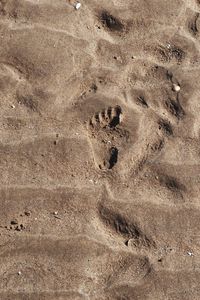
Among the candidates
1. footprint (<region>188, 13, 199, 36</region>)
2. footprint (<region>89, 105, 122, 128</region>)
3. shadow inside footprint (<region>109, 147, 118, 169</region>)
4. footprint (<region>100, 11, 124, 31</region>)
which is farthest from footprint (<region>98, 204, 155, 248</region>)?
footprint (<region>188, 13, 199, 36</region>)

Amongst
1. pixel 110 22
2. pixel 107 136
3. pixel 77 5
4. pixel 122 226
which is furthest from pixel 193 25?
pixel 122 226

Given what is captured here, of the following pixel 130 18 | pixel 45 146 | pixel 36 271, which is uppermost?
pixel 130 18

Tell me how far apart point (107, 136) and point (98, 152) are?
90 millimetres

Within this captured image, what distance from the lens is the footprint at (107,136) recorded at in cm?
253

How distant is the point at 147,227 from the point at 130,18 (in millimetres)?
1040

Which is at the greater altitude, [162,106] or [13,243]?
Result: [162,106]

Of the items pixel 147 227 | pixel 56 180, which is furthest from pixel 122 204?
pixel 56 180

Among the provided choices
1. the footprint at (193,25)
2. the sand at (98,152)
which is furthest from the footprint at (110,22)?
the footprint at (193,25)

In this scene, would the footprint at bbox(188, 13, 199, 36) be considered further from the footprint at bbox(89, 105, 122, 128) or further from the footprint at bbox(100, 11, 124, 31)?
the footprint at bbox(89, 105, 122, 128)

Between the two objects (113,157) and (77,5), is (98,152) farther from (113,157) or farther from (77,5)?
(77,5)

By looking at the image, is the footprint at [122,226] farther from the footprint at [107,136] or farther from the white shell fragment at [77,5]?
the white shell fragment at [77,5]

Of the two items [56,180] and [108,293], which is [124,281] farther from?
[56,180]

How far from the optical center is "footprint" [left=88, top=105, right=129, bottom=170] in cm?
253

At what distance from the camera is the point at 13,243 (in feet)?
8.07
